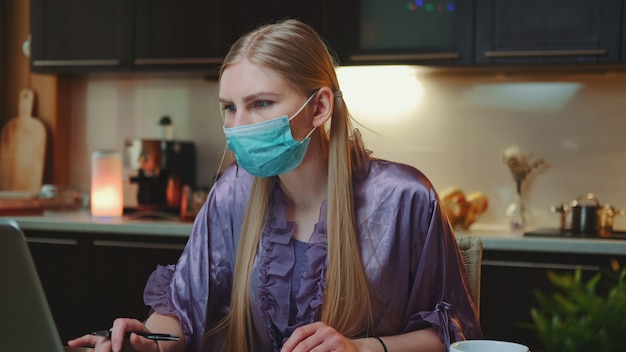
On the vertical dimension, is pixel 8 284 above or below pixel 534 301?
above

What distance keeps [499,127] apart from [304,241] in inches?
77.2

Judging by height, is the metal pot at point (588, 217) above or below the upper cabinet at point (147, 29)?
below

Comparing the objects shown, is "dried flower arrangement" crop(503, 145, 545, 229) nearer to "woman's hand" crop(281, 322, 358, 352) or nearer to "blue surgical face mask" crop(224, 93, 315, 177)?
"blue surgical face mask" crop(224, 93, 315, 177)

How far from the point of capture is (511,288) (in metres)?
2.92

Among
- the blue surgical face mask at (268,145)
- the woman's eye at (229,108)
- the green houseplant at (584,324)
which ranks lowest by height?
the green houseplant at (584,324)

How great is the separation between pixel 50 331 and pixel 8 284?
8 cm

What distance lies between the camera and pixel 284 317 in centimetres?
164

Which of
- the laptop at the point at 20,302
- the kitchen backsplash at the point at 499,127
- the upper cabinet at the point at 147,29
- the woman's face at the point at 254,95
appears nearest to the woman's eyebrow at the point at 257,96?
the woman's face at the point at 254,95

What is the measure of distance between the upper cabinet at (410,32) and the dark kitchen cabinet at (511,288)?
808 millimetres

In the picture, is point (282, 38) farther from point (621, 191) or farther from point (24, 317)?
point (621, 191)

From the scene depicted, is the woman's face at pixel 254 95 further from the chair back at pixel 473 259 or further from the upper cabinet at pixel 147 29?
the upper cabinet at pixel 147 29

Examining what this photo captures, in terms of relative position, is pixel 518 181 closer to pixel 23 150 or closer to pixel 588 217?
pixel 588 217

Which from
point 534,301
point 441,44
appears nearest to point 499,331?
point 534,301

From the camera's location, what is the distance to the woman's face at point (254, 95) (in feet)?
5.31
